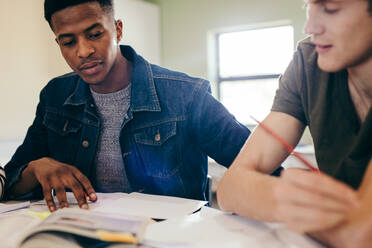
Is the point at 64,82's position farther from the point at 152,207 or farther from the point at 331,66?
the point at 331,66

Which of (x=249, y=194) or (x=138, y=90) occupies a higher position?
(x=138, y=90)

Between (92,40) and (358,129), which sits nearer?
(358,129)

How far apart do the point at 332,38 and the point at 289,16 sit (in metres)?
3.15

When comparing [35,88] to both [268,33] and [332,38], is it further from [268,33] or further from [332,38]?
[332,38]

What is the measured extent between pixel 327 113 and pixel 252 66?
3.26 m

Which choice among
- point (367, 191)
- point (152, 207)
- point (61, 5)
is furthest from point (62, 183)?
point (367, 191)

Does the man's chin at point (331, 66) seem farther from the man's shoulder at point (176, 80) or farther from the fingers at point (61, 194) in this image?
the fingers at point (61, 194)

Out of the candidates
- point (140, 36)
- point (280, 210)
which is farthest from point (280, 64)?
point (280, 210)

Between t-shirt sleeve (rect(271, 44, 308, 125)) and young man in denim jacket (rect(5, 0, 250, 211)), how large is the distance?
0.32m

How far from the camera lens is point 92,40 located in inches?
55.2

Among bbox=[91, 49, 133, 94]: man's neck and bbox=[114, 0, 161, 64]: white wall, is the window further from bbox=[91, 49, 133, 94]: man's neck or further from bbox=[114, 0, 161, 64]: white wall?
bbox=[91, 49, 133, 94]: man's neck

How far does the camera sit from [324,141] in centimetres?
95

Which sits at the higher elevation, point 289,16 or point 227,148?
point 289,16

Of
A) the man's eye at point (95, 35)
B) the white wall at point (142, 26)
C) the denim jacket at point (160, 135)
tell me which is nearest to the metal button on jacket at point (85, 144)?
the denim jacket at point (160, 135)
